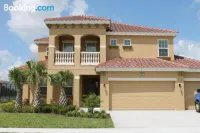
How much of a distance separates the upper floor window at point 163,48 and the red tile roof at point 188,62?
1298 mm

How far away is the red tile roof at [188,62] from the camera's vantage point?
69.0 ft

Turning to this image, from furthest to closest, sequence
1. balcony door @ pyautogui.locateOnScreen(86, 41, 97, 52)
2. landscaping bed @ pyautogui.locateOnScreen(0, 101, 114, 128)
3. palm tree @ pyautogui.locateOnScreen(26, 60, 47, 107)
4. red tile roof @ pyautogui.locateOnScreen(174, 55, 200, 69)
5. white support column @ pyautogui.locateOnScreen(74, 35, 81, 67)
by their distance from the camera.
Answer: balcony door @ pyautogui.locateOnScreen(86, 41, 97, 52) → white support column @ pyautogui.locateOnScreen(74, 35, 81, 67) → red tile roof @ pyautogui.locateOnScreen(174, 55, 200, 69) → palm tree @ pyautogui.locateOnScreen(26, 60, 47, 107) → landscaping bed @ pyautogui.locateOnScreen(0, 101, 114, 128)

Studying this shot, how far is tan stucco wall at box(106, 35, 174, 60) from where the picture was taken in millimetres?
22594

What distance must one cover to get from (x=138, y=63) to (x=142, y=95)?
2.85 metres

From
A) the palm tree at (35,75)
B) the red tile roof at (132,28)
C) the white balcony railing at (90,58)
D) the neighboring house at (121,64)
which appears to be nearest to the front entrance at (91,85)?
the neighboring house at (121,64)

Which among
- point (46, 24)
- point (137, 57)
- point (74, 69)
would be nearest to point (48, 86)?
point (74, 69)

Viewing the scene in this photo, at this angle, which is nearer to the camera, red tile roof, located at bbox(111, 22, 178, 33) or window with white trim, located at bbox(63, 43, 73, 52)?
red tile roof, located at bbox(111, 22, 178, 33)

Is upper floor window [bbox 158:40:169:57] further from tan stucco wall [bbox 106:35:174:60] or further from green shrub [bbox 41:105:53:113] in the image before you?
green shrub [bbox 41:105:53:113]

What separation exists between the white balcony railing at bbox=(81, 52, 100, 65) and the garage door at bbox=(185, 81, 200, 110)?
328 inches

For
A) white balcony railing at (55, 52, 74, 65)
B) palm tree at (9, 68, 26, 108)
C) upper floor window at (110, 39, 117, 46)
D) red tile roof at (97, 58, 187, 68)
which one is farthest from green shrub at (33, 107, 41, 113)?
upper floor window at (110, 39, 117, 46)

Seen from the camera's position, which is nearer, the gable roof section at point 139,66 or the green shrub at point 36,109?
the green shrub at point 36,109

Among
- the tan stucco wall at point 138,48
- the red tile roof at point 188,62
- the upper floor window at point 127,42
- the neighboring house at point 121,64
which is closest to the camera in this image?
the neighboring house at point 121,64

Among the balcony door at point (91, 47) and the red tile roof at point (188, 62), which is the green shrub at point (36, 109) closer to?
the balcony door at point (91, 47)

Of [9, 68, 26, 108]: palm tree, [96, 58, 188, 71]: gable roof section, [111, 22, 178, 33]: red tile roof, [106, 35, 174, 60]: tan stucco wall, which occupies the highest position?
[111, 22, 178, 33]: red tile roof
